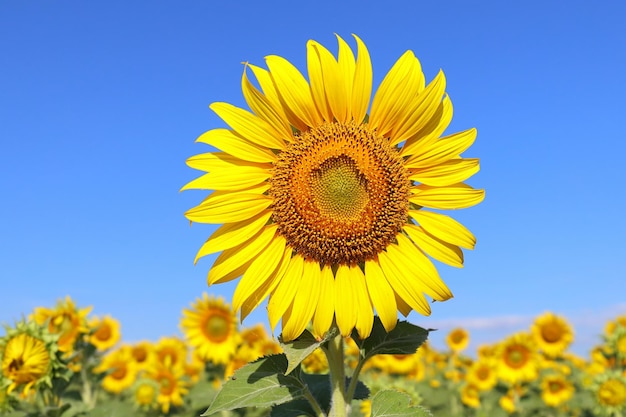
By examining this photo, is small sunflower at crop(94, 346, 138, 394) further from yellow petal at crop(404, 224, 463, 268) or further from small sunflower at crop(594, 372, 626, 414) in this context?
yellow petal at crop(404, 224, 463, 268)

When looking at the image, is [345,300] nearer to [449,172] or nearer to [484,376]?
[449,172]

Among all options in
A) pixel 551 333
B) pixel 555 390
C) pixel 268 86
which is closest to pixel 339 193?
pixel 268 86

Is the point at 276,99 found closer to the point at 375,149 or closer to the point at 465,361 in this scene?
the point at 375,149

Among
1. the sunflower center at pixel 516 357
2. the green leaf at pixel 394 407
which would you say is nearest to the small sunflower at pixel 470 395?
the sunflower center at pixel 516 357

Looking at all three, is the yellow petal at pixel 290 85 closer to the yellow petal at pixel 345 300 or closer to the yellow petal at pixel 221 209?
the yellow petal at pixel 221 209

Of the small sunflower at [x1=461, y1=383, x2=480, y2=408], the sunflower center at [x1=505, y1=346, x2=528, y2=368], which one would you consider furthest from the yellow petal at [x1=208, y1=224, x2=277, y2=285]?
the small sunflower at [x1=461, y1=383, x2=480, y2=408]
